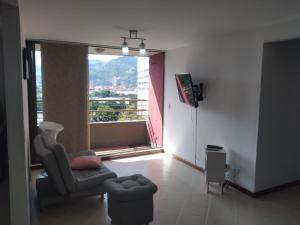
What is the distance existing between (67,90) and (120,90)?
2.24 metres

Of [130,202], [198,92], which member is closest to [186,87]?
[198,92]

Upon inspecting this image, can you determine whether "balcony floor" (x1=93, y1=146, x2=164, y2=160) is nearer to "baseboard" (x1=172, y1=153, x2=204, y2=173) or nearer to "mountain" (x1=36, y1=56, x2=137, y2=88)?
"baseboard" (x1=172, y1=153, x2=204, y2=173)

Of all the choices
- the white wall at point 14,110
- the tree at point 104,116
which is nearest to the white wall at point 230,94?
the tree at point 104,116

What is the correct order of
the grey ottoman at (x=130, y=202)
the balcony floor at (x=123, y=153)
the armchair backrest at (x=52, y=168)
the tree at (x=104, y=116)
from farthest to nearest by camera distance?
the tree at (x=104, y=116), the balcony floor at (x=123, y=153), the armchair backrest at (x=52, y=168), the grey ottoman at (x=130, y=202)

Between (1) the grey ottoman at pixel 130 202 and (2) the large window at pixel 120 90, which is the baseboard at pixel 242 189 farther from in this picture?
(2) the large window at pixel 120 90

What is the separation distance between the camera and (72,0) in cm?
212

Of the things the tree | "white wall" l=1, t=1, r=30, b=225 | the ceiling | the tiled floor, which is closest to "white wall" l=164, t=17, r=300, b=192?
the ceiling

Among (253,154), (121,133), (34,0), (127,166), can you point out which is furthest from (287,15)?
(121,133)

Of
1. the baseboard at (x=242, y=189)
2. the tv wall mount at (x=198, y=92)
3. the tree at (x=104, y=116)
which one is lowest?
the baseboard at (x=242, y=189)

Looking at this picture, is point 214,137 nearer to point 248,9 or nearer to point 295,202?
point 295,202

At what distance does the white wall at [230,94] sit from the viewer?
123 inches

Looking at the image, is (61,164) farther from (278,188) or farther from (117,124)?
(117,124)

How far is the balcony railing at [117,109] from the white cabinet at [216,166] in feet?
10.7

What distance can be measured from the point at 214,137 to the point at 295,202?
1379mm
